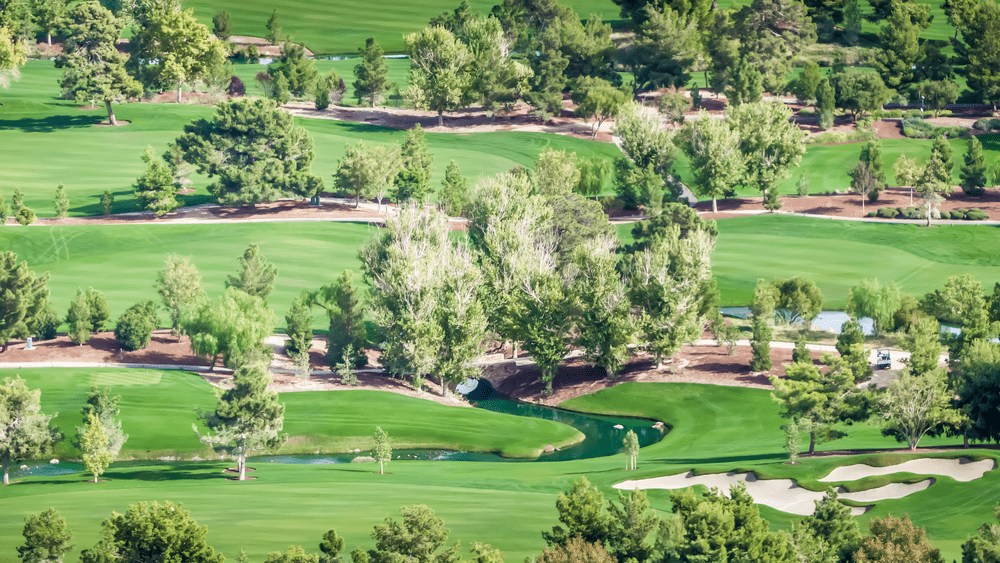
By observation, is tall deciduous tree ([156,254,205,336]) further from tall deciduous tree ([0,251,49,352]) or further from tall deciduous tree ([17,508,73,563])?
tall deciduous tree ([17,508,73,563])

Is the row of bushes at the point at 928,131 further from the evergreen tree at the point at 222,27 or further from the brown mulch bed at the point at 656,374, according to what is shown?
the evergreen tree at the point at 222,27

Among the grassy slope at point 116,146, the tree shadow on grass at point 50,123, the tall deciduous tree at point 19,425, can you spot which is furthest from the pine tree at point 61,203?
the tall deciduous tree at point 19,425

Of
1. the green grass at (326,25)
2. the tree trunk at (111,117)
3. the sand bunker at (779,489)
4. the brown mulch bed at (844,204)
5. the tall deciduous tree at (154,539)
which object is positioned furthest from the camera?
the green grass at (326,25)

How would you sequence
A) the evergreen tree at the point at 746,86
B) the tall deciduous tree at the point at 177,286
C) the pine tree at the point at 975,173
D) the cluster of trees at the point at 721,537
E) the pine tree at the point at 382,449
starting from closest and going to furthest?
the cluster of trees at the point at 721,537 → the pine tree at the point at 382,449 → the tall deciduous tree at the point at 177,286 → the pine tree at the point at 975,173 → the evergreen tree at the point at 746,86

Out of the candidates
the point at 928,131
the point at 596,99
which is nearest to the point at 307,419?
the point at 596,99

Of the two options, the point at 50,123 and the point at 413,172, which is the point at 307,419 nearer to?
the point at 413,172

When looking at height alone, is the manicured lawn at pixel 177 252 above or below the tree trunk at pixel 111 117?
below

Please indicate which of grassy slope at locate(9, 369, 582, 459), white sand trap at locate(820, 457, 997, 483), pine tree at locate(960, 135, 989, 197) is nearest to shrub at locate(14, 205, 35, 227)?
grassy slope at locate(9, 369, 582, 459)
